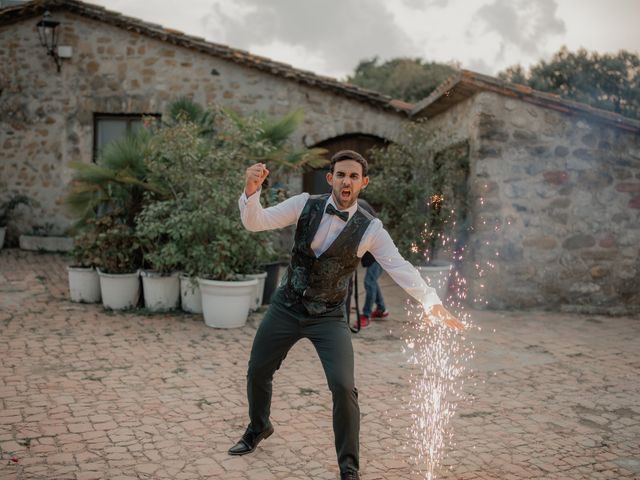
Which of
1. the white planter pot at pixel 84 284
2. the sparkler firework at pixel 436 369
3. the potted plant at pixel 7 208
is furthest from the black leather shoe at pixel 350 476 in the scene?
the potted plant at pixel 7 208

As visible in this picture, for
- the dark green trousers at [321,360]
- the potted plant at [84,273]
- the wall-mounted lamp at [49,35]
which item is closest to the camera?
the dark green trousers at [321,360]

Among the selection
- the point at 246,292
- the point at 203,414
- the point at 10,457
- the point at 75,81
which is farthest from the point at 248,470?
the point at 75,81

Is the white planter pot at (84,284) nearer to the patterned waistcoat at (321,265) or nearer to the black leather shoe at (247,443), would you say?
the black leather shoe at (247,443)

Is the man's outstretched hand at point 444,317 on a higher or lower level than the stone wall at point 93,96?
lower

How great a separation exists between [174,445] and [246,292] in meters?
3.15

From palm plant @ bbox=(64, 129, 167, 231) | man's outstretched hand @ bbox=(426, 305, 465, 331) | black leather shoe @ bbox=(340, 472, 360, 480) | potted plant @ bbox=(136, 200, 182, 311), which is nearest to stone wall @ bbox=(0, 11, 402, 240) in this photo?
palm plant @ bbox=(64, 129, 167, 231)

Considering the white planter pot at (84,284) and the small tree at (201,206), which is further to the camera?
the white planter pot at (84,284)

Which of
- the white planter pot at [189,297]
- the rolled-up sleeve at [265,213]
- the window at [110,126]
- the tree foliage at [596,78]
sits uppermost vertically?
the tree foliage at [596,78]

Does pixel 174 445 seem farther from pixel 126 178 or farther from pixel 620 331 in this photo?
pixel 620 331

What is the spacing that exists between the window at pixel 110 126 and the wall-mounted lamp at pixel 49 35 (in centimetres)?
125

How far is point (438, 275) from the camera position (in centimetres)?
838

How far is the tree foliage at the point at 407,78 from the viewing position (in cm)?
2098

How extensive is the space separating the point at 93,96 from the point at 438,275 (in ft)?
24.5

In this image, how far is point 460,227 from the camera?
8.74 metres
